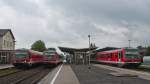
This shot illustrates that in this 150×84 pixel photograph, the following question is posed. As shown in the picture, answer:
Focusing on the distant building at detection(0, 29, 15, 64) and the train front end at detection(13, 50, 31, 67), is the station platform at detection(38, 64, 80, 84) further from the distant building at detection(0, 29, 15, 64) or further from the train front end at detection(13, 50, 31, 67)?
the distant building at detection(0, 29, 15, 64)

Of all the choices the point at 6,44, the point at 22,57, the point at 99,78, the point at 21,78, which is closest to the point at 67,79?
the point at 99,78

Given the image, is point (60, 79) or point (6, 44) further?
point (6, 44)

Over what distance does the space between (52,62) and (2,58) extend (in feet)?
81.6

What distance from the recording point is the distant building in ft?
236

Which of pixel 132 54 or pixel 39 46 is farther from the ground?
pixel 39 46

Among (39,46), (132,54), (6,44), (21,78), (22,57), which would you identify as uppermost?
(39,46)

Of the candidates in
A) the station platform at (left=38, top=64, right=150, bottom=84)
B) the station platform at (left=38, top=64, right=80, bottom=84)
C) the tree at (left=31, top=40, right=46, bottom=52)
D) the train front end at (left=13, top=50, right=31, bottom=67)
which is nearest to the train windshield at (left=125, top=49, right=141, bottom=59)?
the station platform at (left=38, top=64, right=150, bottom=84)

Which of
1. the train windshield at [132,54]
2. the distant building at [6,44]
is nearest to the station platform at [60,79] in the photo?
the train windshield at [132,54]

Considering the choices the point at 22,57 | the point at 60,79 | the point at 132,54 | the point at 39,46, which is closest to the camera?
the point at 60,79

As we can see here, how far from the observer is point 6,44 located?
79.5m

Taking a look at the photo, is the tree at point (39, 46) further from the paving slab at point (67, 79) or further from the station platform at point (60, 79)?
the paving slab at point (67, 79)

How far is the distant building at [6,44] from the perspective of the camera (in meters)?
71.8

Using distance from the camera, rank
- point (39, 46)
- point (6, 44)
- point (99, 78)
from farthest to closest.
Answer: point (39, 46), point (6, 44), point (99, 78)

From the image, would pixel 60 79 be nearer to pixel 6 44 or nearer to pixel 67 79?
pixel 67 79
